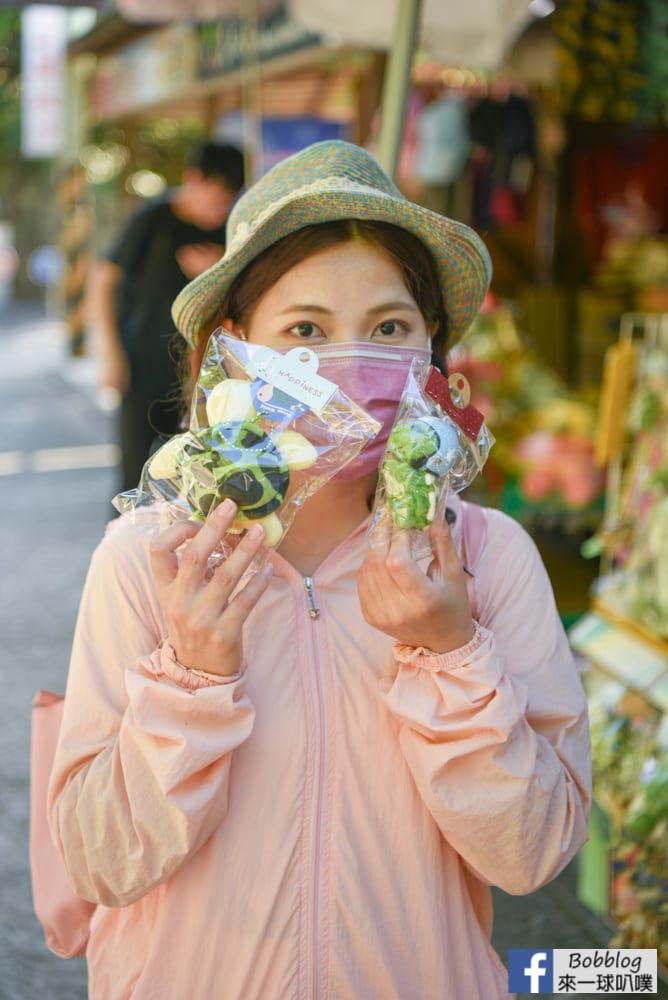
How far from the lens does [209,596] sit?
1.38m

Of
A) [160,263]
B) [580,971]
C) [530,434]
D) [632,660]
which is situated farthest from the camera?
[160,263]

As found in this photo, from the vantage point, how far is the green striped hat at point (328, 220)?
1.64 m

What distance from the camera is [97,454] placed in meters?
9.77

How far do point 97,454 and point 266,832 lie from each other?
8.55 metres

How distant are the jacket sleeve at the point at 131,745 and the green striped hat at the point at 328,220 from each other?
43 centimetres

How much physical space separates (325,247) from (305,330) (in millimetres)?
135

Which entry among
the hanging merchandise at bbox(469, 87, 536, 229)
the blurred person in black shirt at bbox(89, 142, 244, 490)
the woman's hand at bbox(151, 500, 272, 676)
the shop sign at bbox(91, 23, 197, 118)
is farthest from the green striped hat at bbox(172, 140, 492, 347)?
the shop sign at bbox(91, 23, 197, 118)

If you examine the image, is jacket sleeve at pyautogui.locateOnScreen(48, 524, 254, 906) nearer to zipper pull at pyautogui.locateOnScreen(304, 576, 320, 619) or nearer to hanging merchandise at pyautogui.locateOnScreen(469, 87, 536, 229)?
zipper pull at pyautogui.locateOnScreen(304, 576, 320, 619)

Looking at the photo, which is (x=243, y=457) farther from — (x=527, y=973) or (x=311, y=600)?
(x=527, y=973)

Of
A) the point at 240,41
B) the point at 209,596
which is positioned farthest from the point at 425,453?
the point at 240,41

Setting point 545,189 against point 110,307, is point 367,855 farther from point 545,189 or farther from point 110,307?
point 545,189

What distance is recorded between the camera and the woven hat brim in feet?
5.38

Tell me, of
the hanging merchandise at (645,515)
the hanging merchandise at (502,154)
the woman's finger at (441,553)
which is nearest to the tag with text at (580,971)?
the woman's finger at (441,553)

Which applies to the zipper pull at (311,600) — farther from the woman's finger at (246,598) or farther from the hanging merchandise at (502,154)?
the hanging merchandise at (502,154)
